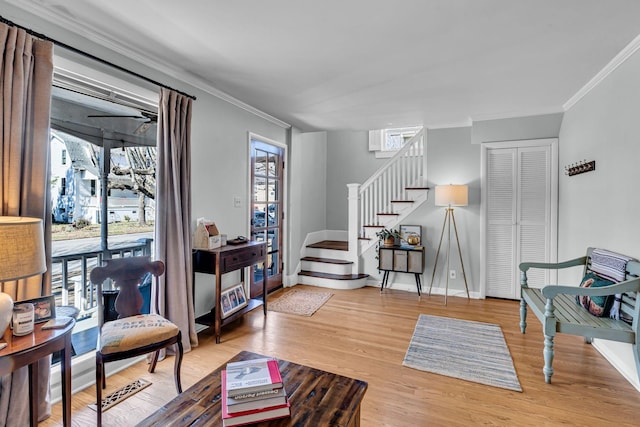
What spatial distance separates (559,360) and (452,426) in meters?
1.46

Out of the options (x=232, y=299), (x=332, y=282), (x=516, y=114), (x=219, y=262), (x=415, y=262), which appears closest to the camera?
(x=219, y=262)

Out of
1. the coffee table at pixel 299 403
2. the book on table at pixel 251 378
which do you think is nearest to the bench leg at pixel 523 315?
the coffee table at pixel 299 403

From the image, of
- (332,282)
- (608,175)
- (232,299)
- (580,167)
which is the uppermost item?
(580,167)

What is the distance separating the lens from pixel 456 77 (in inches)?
112

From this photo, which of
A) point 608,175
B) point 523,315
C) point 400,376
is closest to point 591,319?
point 523,315

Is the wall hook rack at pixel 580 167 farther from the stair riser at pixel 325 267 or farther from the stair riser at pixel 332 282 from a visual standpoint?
the stair riser at pixel 325 267

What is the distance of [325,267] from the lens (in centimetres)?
497

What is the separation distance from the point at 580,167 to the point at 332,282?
3.29 m

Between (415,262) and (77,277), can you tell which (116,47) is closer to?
(77,277)

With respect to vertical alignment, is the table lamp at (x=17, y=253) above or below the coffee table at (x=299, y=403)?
above

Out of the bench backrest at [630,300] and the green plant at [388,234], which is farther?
the green plant at [388,234]

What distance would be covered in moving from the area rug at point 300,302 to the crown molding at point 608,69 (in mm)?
3641

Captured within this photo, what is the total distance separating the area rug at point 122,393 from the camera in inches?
77.9

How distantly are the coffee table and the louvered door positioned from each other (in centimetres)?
353
